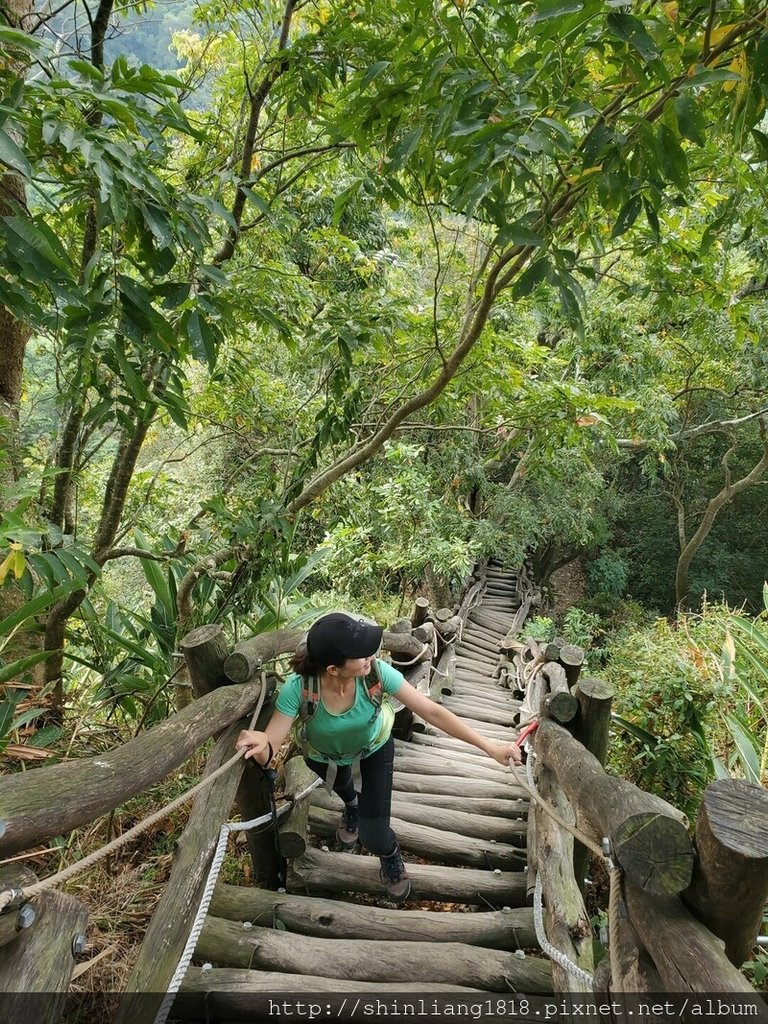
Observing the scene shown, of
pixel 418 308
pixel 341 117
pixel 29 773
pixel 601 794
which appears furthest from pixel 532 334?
pixel 29 773

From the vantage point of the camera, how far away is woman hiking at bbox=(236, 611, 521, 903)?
6.54 ft

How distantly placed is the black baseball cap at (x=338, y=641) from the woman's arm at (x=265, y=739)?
0.34 metres

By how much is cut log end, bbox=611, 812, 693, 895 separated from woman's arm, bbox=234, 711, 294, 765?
1.23 meters

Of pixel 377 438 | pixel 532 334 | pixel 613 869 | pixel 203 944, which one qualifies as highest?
pixel 532 334

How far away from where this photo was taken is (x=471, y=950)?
2.08 meters

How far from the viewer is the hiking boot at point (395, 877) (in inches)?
97.6

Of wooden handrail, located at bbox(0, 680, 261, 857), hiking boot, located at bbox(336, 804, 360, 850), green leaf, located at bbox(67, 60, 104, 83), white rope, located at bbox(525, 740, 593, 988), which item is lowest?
hiking boot, located at bbox(336, 804, 360, 850)

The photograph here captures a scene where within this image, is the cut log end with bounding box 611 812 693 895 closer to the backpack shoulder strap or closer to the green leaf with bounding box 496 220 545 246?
the backpack shoulder strap

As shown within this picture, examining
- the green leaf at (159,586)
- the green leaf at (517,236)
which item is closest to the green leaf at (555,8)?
the green leaf at (517,236)

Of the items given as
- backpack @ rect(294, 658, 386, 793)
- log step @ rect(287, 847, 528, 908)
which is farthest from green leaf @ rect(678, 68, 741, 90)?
log step @ rect(287, 847, 528, 908)

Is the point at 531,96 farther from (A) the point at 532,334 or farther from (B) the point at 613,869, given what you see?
(A) the point at 532,334

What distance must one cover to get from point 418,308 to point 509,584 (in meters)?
11.6

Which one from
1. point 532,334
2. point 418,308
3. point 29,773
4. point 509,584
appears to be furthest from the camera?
point 509,584

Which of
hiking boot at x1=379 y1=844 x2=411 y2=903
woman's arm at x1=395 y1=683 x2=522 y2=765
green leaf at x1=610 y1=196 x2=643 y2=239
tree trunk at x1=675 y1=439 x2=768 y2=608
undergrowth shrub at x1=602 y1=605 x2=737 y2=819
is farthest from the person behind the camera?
tree trunk at x1=675 y1=439 x2=768 y2=608
